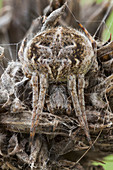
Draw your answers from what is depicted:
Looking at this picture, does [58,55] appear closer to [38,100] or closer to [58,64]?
[58,64]

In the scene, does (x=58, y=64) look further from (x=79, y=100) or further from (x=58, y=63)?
(x=79, y=100)

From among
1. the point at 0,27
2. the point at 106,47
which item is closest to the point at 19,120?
the point at 106,47

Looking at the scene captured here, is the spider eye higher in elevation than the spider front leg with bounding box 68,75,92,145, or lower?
higher

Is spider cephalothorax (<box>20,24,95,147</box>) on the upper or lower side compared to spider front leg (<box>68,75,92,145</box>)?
upper

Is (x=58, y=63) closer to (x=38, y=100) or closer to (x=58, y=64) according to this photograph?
(x=58, y=64)

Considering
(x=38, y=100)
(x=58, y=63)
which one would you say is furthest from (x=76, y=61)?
(x=38, y=100)

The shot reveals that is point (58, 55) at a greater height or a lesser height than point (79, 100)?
greater

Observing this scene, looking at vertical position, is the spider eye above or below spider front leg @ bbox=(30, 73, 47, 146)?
above

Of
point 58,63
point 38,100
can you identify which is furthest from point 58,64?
point 38,100

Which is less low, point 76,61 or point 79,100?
point 76,61
